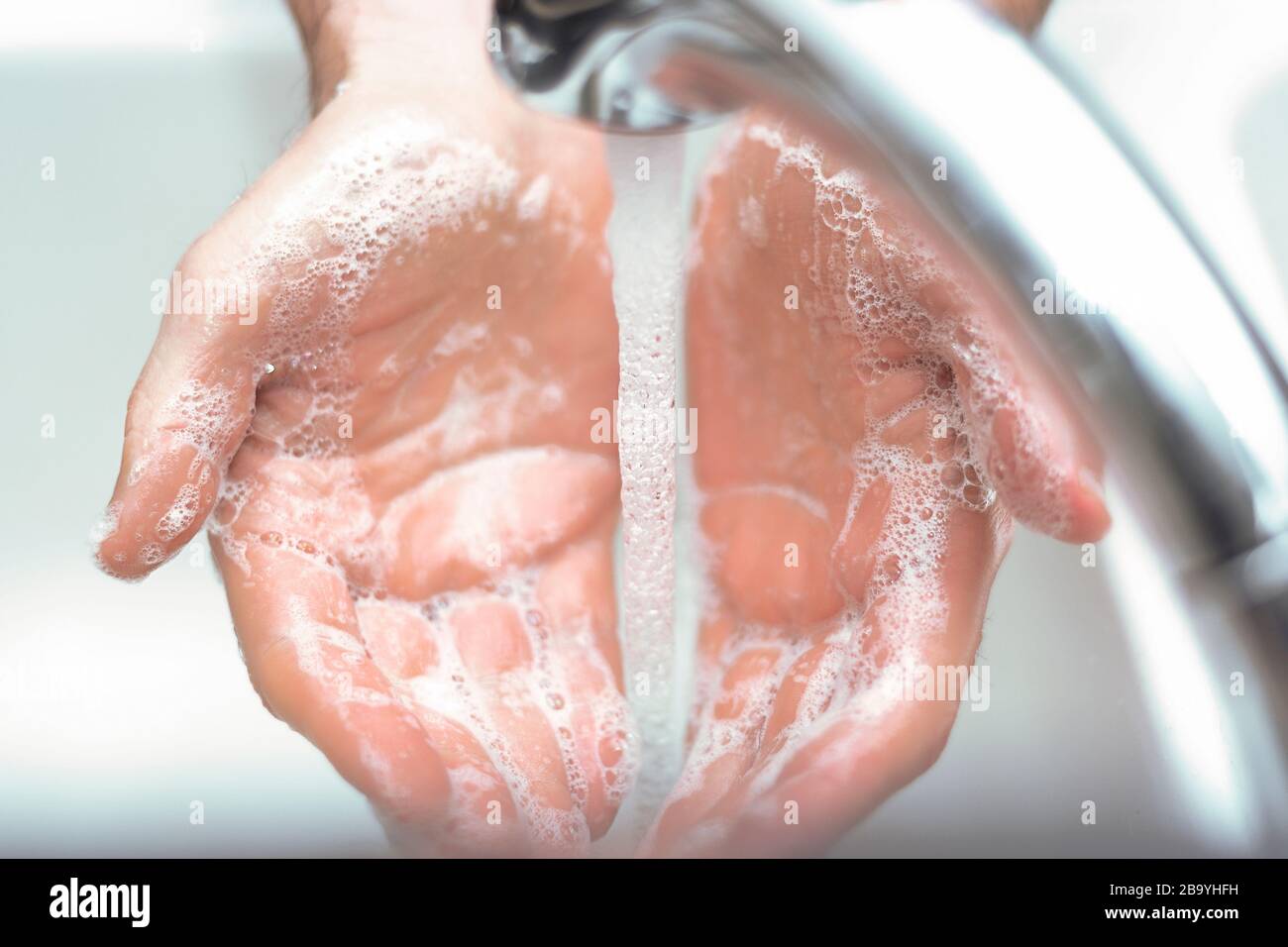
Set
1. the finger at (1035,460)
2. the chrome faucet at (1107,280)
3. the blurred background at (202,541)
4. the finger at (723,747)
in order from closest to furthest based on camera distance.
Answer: the chrome faucet at (1107,280), the finger at (1035,460), the finger at (723,747), the blurred background at (202,541)

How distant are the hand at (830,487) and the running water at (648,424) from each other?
3 centimetres

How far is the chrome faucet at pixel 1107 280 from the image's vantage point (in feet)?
0.47

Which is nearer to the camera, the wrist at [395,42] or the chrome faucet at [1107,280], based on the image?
the chrome faucet at [1107,280]

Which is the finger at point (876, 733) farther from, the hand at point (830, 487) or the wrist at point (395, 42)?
the wrist at point (395, 42)

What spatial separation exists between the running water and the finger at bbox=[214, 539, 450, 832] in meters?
0.14

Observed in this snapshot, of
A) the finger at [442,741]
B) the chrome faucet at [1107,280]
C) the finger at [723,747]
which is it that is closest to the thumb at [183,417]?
the finger at [442,741]

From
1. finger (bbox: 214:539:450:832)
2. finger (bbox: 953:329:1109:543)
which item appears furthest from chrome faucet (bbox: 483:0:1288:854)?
finger (bbox: 214:539:450:832)

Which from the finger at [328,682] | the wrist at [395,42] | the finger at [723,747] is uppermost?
the wrist at [395,42]

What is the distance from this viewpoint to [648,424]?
0.51 metres

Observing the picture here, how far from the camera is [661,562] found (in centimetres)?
55

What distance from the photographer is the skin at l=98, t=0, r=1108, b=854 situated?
460 mm

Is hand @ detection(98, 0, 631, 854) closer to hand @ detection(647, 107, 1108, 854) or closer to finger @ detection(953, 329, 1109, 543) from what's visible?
hand @ detection(647, 107, 1108, 854)

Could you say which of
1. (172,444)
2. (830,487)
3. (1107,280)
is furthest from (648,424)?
(1107,280)
